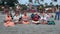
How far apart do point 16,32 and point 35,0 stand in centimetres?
4673

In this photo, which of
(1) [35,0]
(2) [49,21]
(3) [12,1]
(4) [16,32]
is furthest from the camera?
(1) [35,0]

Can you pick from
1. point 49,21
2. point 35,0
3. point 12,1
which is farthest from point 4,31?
point 35,0

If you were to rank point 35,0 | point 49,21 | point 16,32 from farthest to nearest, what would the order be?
point 35,0
point 49,21
point 16,32

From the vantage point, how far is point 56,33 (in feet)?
39.6

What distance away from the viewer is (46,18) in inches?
657

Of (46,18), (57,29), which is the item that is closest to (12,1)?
(46,18)

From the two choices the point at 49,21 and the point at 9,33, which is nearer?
the point at 9,33

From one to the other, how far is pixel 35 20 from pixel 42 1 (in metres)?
43.7

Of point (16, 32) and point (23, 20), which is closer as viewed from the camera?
point (16, 32)

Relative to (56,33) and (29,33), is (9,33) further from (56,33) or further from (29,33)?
(56,33)

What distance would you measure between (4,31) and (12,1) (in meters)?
28.7

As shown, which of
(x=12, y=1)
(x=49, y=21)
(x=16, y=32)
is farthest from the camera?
(x=12, y=1)

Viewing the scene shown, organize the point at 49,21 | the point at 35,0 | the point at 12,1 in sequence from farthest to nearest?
the point at 35,0 → the point at 12,1 → the point at 49,21

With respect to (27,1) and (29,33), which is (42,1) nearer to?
(27,1)
